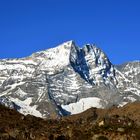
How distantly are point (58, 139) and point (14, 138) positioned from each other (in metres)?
18.7

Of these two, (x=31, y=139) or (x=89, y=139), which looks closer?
(x=89, y=139)

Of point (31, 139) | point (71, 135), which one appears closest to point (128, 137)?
point (71, 135)

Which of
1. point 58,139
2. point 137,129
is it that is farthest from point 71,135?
point 137,129

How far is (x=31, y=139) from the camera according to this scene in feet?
634

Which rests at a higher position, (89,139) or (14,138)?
(14,138)

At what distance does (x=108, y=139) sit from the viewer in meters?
166

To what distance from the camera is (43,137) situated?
646 ft

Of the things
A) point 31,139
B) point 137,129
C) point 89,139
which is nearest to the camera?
point 89,139

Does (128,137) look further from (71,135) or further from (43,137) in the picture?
(43,137)

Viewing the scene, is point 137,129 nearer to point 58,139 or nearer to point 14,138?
point 58,139

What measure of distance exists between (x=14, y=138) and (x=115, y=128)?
3297 cm

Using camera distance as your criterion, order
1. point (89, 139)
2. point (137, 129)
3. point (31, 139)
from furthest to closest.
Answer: point (31, 139) → point (137, 129) → point (89, 139)

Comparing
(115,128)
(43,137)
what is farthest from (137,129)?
(43,137)

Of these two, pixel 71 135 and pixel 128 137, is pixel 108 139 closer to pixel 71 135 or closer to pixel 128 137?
pixel 128 137
